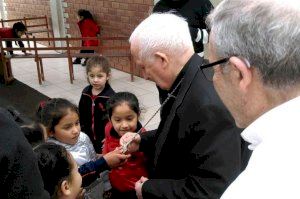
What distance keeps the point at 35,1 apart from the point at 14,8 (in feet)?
5.70

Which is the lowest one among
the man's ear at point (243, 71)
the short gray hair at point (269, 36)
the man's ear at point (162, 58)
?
the man's ear at point (162, 58)

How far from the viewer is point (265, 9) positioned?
94cm

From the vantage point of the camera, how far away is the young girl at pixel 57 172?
5.05ft

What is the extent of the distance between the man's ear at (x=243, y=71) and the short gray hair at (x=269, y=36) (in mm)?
19

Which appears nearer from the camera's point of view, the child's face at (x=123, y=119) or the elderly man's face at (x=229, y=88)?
the elderly man's face at (x=229, y=88)

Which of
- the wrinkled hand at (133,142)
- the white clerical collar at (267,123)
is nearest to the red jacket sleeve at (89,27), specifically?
the wrinkled hand at (133,142)

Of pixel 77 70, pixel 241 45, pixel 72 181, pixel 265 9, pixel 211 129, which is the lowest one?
pixel 77 70

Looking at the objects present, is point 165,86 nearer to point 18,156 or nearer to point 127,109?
point 127,109

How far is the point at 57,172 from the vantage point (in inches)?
62.5

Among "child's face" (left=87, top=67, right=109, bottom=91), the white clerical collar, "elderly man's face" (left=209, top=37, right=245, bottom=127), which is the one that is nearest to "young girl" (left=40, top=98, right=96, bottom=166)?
"child's face" (left=87, top=67, right=109, bottom=91)

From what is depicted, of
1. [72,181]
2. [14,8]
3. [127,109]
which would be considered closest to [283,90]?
[72,181]

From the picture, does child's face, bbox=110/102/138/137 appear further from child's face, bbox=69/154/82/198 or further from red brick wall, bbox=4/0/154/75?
red brick wall, bbox=4/0/154/75

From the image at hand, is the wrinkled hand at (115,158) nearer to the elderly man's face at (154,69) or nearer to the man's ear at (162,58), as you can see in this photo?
the elderly man's face at (154,69)

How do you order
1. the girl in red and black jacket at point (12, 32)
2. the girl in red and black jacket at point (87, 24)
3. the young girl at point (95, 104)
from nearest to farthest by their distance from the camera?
1. the young girl at point (95, 104)
2. the girl in red and black jacket at point (87, 24)
3. the girl in red and black jacket at point (12, 32)
